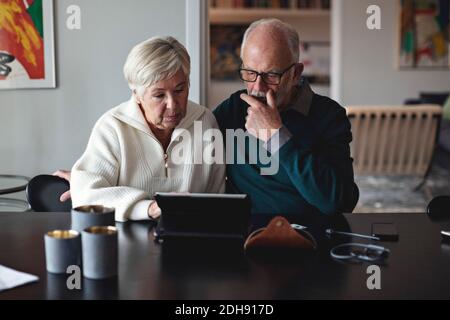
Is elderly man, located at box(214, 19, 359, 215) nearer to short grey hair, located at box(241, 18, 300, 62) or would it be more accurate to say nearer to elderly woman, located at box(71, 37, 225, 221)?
short grey hair, located at box(241, 18, 300, 62)

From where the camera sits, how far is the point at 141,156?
1.94 meters

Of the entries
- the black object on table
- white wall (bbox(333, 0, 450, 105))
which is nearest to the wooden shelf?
white wall (bbox(333, 0, 450, 105))

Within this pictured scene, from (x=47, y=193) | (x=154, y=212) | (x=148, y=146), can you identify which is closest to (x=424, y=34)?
(x=148, y=146)

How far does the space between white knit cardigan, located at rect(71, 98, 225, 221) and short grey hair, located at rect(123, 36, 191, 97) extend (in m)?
0.15

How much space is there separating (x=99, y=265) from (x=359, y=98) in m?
6.74

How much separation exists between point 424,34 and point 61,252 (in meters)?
7.26

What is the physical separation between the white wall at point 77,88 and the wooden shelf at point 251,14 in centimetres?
480

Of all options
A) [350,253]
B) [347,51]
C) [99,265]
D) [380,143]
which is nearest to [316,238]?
[350,253]

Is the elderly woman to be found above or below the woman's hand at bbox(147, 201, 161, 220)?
above

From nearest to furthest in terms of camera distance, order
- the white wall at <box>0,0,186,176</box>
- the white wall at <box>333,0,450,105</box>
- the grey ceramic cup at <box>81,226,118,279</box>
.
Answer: the grey ceramic cup at <box>81,226,118,279</box> < the white wall at <box>0,0,186,176</box> < the white wall at <box>333,0,450,105</box>

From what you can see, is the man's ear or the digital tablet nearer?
the digital tablet

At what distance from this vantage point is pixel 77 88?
297 cm

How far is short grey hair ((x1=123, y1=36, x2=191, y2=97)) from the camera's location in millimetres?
1827
